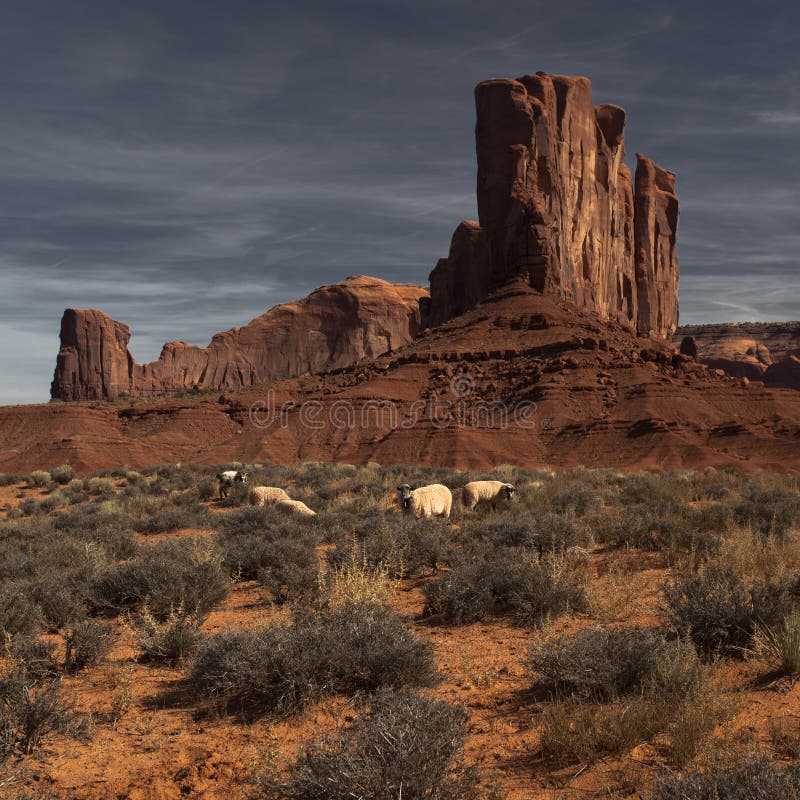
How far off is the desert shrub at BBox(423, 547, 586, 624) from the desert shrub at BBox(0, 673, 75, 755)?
394cm

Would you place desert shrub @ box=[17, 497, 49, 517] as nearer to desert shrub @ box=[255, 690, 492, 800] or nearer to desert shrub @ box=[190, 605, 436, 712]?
desert shrub @ box=[190, 605, 436, 712]

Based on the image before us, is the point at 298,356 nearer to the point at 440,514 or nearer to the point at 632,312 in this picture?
the point at 632,312

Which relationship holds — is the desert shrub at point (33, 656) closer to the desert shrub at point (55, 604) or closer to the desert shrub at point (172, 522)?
the desert shrub at point (55, 604)

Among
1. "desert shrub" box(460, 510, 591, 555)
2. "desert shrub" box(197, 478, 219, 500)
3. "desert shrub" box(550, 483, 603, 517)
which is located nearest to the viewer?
"desert shrub" box(460, 510, 591, 555)

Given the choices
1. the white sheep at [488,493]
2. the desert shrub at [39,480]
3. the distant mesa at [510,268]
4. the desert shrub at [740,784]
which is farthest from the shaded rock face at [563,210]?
the desert shrub at [740,784]

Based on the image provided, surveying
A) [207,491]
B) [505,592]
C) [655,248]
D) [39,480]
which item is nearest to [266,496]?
[207,491]

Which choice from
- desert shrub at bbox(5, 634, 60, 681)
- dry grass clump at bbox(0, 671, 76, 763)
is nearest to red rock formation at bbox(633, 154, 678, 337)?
desert shrub at bbox(5, 634, 60, 681)

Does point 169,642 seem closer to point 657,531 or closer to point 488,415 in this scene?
point 657,531

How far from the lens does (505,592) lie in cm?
724

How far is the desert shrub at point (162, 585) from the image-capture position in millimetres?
7285

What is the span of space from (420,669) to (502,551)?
422 centimetres

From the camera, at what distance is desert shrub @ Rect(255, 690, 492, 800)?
2965 millimetres

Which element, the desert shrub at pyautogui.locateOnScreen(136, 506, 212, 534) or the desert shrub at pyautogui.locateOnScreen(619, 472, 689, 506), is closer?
the desert shrub at pyautogui.locateOnScreen(136, 506, 212, 534)

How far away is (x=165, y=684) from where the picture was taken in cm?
549
